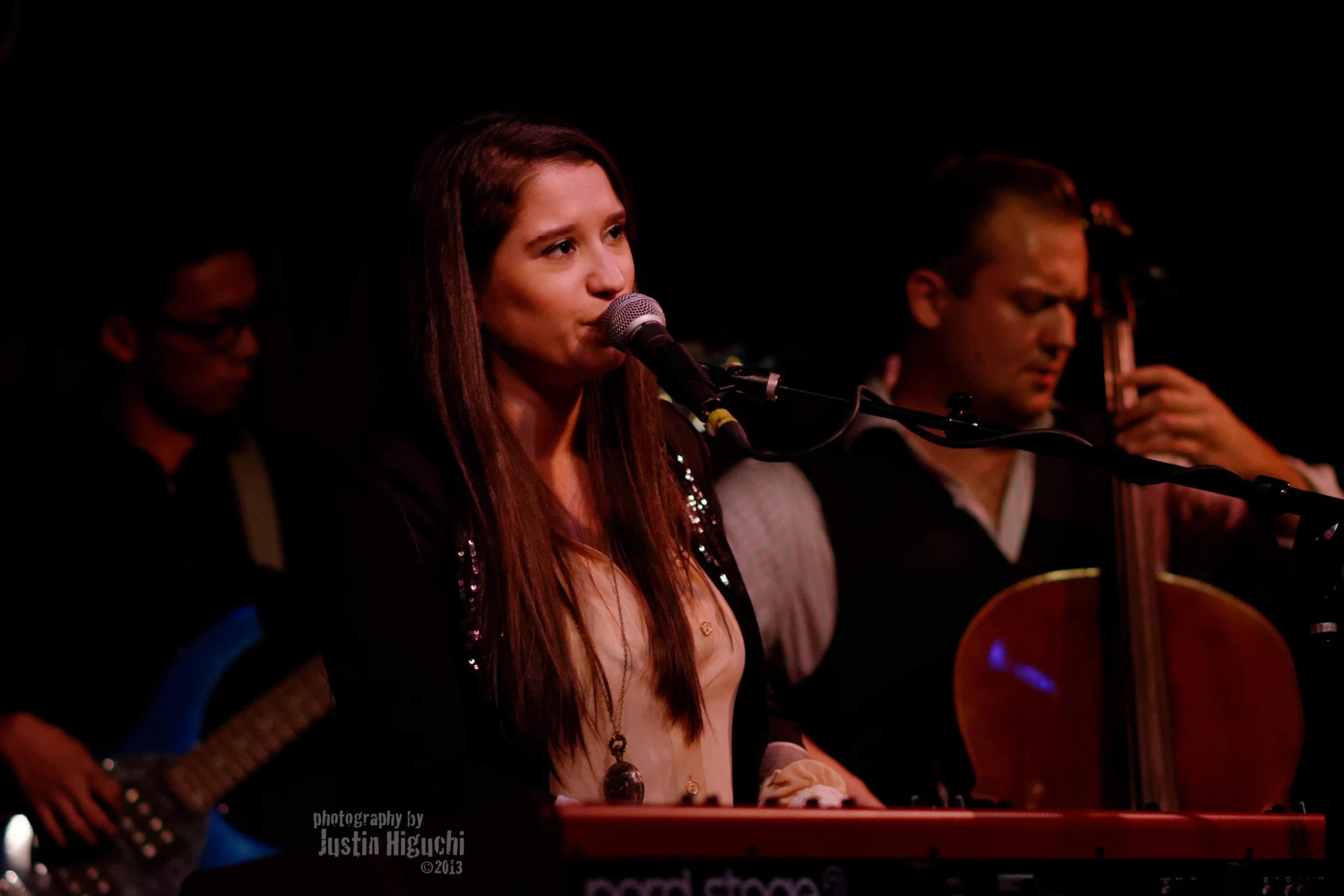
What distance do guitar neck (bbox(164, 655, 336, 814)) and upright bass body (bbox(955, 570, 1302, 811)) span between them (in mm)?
1815

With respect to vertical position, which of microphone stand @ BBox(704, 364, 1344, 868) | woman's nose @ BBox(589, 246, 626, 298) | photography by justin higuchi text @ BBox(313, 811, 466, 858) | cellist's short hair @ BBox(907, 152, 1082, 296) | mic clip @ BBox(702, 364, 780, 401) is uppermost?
cellist's short hair @ BBox(907, 152, 1082, 296)

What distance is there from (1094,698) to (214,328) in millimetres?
2545

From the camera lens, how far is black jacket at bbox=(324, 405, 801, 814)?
174 cm

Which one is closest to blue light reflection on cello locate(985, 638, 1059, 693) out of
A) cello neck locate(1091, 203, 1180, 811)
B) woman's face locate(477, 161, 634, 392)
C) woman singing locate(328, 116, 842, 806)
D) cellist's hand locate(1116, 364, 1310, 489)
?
cello neck locate(1091, 203, 1180, 811)

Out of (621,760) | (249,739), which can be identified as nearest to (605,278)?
(621,760)

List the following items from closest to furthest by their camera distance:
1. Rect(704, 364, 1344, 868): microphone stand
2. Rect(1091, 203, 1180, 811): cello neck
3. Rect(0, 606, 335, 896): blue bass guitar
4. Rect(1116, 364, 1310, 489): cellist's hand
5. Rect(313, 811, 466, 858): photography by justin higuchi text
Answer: Rect(313, 811, 466, 858): photography by justin higuchi text, Rect(704, 364, 1344, 868): microphone stand, Rect(1091, 203, 1180, 811): cello neck, Rect(1116, 364, 1310, 489): cellist's hand, Rect(0, 606, 335, 896): blue bass guitar

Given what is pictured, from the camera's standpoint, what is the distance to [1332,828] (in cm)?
147

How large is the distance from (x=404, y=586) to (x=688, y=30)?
88.0 inches

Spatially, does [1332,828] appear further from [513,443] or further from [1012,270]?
[1012,270]

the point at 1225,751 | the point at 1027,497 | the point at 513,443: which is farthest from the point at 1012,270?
the point at 513,443

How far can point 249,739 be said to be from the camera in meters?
3.63

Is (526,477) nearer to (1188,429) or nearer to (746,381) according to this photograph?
(746,381)

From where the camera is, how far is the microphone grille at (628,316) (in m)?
1.81

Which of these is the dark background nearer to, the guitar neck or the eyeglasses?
the eyeglasses
